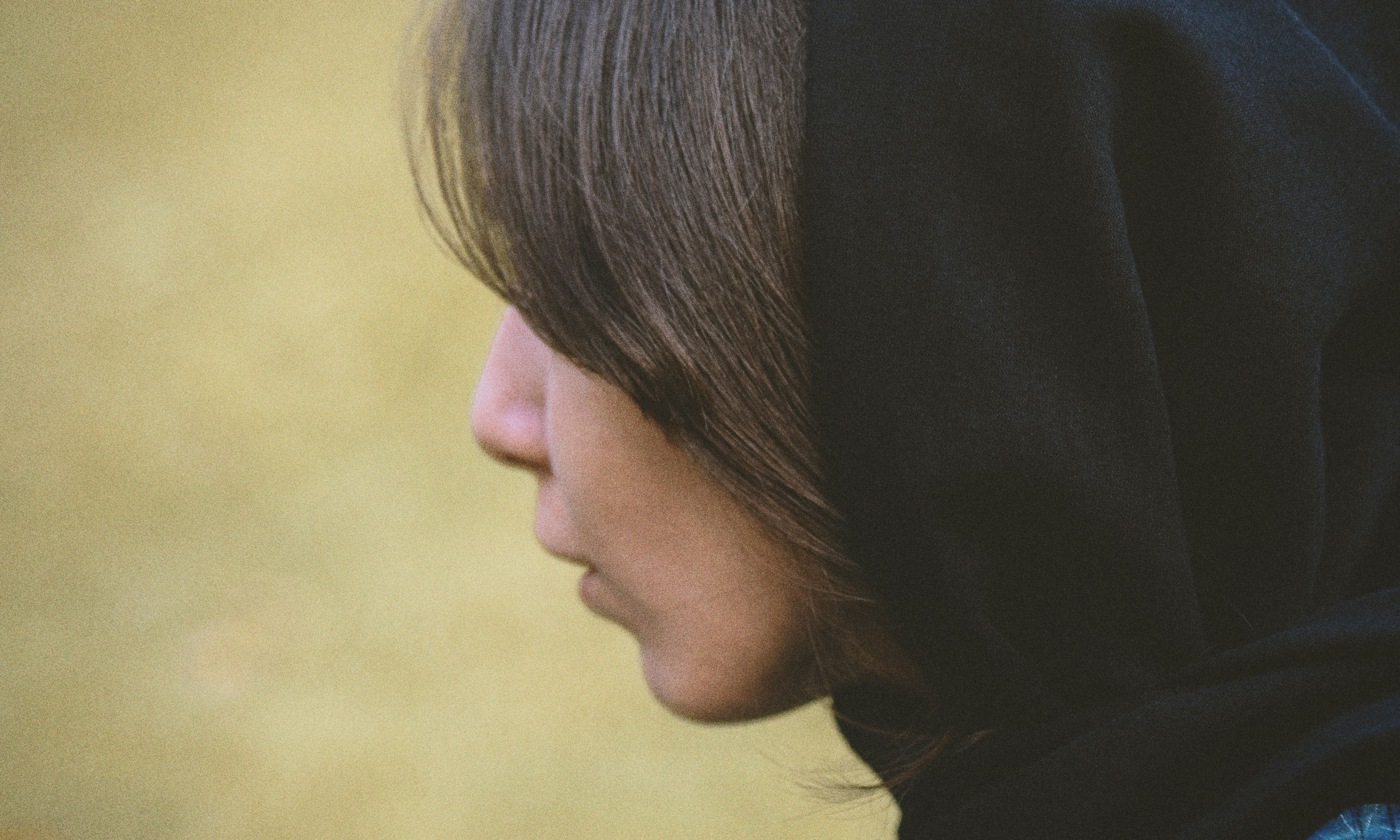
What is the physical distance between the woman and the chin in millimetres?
159

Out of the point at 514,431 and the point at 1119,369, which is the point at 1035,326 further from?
the point at 514,431

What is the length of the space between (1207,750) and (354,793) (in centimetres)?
163

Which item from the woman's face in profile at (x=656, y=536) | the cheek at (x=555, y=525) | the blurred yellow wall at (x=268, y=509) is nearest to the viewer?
the woman's face in profile at (x=656, y=536)

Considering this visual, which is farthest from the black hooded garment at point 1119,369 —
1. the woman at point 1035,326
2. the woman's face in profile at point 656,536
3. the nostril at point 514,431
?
the nostril at point 514,431

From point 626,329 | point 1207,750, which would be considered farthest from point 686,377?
point 1207,750

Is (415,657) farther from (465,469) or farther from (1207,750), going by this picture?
(1207,750)

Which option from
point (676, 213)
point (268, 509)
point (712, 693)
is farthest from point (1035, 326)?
point (268, 509)

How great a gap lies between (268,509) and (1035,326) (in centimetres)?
176

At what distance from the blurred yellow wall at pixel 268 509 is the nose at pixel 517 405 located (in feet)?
3.79

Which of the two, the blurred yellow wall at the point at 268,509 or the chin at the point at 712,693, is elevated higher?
the chin at the point at 712,693

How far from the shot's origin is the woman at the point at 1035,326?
1.70 feet

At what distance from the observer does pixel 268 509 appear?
6.32 feet

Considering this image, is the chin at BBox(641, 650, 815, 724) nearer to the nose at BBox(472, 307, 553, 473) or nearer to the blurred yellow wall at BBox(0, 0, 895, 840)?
the nose at BBox(472, 307, 553, 473)

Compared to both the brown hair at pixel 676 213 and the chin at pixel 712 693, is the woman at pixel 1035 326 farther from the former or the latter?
the chin at pixel 712 693
